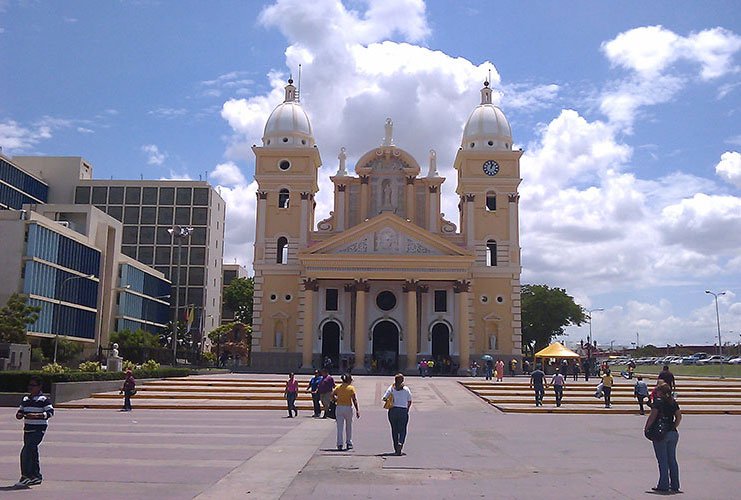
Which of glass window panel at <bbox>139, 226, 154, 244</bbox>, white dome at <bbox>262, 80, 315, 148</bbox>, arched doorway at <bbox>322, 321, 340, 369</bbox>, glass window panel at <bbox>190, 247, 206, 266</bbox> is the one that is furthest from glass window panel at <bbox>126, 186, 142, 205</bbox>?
arched doorway at <bbox>322, 321, 340, 369</bbox>

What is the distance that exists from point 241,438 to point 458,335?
4059cm

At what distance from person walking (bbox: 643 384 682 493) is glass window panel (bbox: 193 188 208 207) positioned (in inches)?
3604

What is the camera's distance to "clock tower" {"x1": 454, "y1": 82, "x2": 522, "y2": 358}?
5938 centimetres

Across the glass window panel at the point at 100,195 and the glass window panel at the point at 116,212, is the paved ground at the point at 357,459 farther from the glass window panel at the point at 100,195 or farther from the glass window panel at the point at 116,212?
the glass window panel at the point at 100,195

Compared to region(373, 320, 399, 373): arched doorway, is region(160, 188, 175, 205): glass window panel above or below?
above

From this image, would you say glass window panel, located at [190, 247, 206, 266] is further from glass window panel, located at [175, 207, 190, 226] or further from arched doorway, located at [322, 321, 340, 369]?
arched doorway, located at [322, 321, 340, 369]

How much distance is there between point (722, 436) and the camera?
2016 centimetres

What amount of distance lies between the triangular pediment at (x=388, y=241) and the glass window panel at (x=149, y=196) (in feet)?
168

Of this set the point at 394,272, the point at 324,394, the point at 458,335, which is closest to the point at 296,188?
the point at 394,272

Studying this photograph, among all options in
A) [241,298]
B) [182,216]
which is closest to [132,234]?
[182,216]

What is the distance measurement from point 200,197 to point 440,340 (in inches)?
2045

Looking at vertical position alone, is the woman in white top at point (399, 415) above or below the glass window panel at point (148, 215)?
below

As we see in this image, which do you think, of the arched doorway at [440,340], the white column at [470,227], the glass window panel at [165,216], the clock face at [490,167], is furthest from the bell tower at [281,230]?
the glass window panel at [165,216]

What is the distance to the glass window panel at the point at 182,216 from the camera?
325 ft
